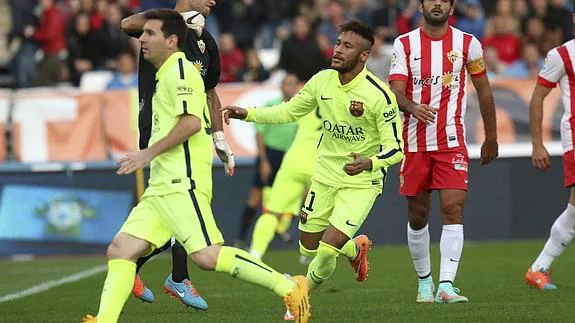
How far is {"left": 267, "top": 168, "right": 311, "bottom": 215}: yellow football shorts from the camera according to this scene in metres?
14.4

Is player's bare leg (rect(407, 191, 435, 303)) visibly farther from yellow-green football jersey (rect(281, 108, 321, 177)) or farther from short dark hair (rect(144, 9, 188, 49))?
yellow-green football jersey (rect(281, 108, 321, 177))

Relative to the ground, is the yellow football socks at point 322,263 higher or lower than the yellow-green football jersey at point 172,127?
lower

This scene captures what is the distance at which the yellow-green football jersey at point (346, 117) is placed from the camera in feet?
30.8

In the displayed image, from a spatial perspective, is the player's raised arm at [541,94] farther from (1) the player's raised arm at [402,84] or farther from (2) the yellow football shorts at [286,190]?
(2) the yellow football shorts at [286,190]

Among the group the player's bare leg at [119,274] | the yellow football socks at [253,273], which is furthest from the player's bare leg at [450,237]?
the player's bare leg at [119,274]

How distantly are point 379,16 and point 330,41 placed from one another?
0.96 meters

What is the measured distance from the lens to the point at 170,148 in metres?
7.78

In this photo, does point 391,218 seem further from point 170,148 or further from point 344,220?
point 170,148

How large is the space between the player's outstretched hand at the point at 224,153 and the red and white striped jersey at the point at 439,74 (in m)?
1.44

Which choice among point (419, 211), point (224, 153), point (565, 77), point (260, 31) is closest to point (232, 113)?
point (224, 153)

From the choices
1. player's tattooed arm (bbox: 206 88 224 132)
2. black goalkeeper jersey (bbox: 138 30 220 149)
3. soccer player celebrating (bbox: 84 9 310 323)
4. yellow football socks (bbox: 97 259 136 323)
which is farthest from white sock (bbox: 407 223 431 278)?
yellow football socks (bbox: 97 259 136 323)

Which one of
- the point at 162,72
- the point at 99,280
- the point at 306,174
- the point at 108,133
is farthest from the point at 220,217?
the point at 162,72

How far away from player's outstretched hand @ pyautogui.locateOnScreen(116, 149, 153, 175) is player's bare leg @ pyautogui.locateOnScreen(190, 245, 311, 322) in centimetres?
66

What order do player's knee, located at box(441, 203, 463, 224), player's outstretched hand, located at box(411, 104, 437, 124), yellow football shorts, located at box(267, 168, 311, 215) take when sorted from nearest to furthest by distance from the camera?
player's outstretched hand, located at box(411, 104, 437, 124)
player's knee, located at box(441, 203, 463, 224)
yellow football shorts, located at box(267, 168, 311, 215)
